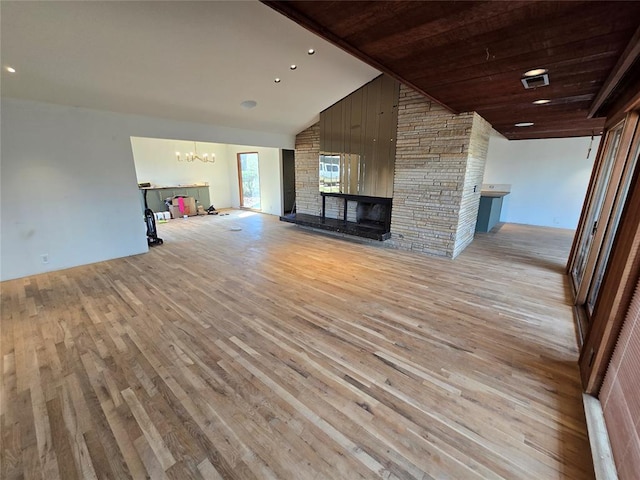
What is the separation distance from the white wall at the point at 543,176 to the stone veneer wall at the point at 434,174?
3357 millimetres

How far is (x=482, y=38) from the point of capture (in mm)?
1999

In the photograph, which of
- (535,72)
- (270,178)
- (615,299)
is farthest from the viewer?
(270,178)

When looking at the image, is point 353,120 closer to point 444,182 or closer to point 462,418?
point 444,182

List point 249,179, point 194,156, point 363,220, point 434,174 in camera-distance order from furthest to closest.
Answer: point 249,179 < point 194,156 < point 363,220 < point 434,174

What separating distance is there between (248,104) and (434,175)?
3683 mm

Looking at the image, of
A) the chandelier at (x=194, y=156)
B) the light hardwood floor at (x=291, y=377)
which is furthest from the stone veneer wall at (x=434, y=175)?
the chandelier at (x=194, y=156)

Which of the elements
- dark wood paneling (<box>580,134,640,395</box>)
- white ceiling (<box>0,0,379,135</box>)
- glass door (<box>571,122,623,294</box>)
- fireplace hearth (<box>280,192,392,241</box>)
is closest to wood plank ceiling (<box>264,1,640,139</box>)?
glass door (<box>571,122,623,294</box>)

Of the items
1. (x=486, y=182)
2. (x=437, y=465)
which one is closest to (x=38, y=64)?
(x=437, y=465)

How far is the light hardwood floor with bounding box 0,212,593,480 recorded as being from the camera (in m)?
1.47

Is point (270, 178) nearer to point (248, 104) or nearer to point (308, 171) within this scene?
point (308, 171)

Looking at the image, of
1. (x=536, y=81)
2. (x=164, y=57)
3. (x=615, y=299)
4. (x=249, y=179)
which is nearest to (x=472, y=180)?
(x=536, y=81)

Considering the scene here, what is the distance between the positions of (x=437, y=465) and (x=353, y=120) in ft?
18.1

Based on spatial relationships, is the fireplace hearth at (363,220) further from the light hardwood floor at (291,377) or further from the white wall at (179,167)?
the white wall at (179,167)

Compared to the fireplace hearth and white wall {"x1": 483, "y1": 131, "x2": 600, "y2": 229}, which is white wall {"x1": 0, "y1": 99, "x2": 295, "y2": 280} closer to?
the fireplace hearth
